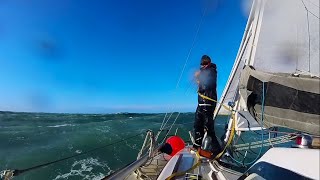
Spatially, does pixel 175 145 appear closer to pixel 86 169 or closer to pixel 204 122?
pixel 204 122

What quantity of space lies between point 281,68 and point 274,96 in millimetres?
2059

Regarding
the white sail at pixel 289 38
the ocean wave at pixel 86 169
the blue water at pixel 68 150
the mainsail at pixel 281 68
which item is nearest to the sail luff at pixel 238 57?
the mainsail at pixel 281 68

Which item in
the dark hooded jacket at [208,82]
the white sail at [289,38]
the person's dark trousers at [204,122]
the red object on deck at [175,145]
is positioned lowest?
the red object on deck at [175,145]

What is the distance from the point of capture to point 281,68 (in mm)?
5293

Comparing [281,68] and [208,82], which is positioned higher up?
[281,68]

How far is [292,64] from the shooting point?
16.3 feet

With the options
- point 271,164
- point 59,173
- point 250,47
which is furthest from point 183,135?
point 271,164

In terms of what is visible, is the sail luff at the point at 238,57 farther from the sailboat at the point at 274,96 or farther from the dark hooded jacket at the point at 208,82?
the dark hooded jacket at the point at 208,82

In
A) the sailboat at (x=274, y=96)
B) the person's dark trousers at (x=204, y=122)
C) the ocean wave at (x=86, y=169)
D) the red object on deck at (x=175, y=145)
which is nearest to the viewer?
the sailboat at (x=274, y=96)

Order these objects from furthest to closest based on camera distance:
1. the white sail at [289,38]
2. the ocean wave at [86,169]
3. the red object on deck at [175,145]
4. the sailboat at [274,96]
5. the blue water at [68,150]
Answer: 1. the blue water at [68,150]
2. the ocean wave at [86,169]
3. the red object on deck at [175,145]
4. the white sail at [289,38]
5. the sailboat at [274,96]

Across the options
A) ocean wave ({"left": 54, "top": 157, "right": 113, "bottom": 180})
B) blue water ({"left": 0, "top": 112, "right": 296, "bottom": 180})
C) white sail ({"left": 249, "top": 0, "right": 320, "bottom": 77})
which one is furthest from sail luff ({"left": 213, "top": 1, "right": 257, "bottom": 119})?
ocean wave ({"left": 54, "top": 157, "right": 113, "bottom": 180})

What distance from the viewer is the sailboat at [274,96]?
3.11m

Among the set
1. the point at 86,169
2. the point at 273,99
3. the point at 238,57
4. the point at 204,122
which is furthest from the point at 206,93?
the point at 86,169

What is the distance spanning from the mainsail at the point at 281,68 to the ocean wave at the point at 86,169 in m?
4.69
